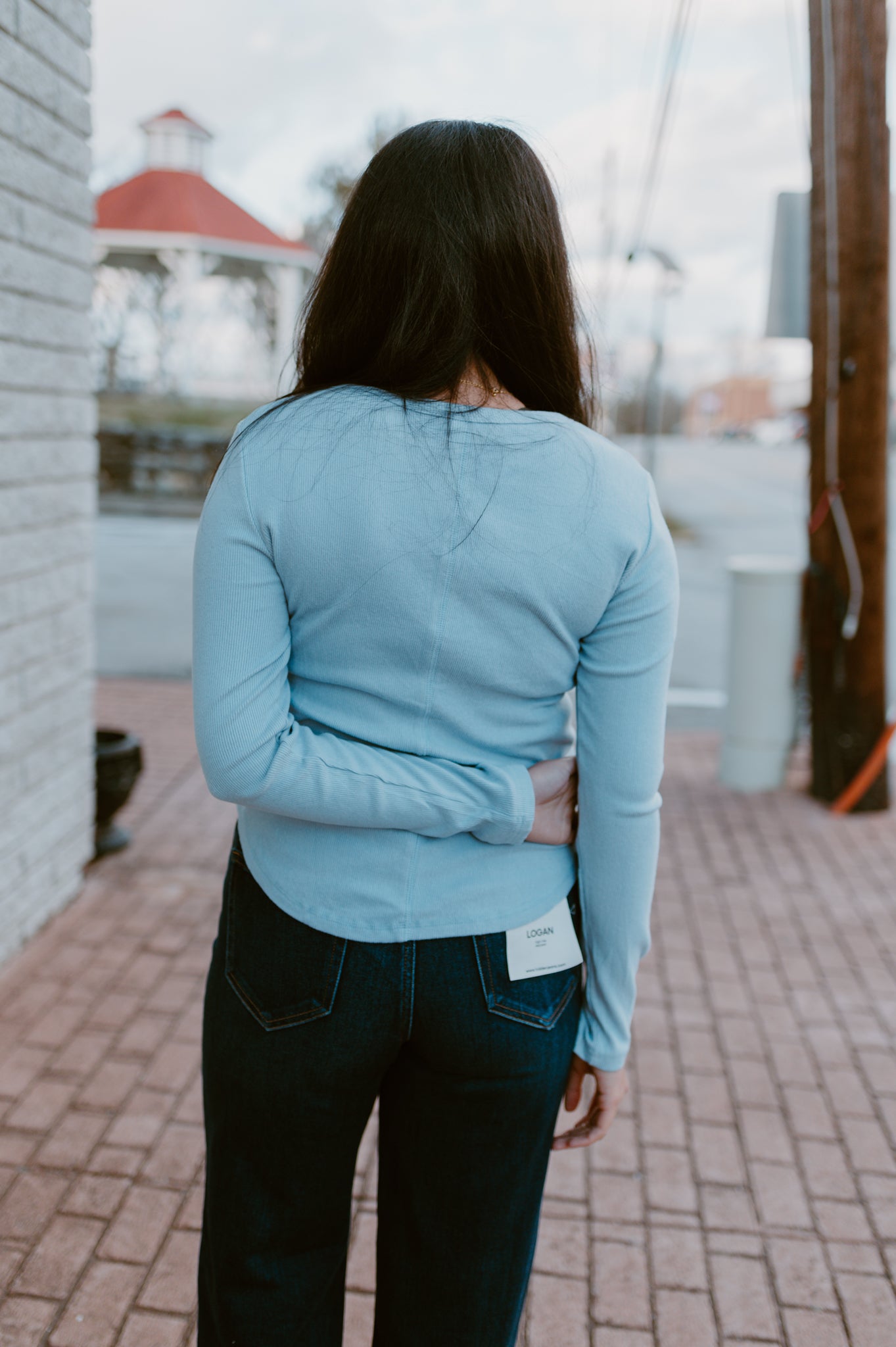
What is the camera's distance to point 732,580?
5.90 m

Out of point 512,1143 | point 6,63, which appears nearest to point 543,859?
point 512,1143

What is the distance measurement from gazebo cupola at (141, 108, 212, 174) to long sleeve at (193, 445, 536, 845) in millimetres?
22345

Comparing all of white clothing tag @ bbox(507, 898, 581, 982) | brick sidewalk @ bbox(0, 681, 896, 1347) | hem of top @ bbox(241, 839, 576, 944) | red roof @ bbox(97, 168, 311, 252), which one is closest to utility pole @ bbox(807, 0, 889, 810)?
brick sidewalk @ bbox(0, 681, 896, 1347)

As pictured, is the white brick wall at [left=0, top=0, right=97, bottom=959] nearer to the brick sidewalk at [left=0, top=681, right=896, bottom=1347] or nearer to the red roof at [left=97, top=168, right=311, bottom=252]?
the brick sidewalk at [left=0, top=681, right=896, bottom=1347]

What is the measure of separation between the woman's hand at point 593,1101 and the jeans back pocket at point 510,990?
17cm

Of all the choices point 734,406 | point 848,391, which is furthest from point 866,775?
point 734,406

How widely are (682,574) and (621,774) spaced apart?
13.4 meters

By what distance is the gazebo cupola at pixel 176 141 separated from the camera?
21.0 meters

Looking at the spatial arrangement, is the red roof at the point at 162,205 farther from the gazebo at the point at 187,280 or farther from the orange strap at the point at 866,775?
the orange strap at the point at 866,775

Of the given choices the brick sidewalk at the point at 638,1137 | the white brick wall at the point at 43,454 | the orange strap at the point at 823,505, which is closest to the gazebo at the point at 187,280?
the orange strap at the point at 823,505

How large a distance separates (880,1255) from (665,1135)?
1.89ft

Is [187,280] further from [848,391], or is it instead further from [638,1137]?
[638,1137]

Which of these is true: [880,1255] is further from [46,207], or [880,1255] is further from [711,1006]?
[46,207]

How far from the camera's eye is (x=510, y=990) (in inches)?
49.4
